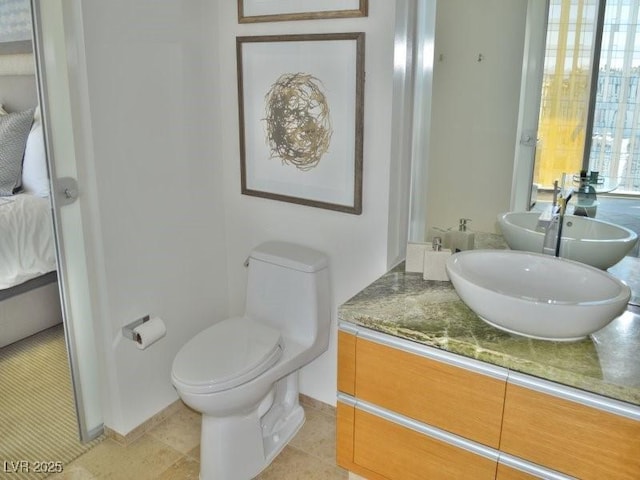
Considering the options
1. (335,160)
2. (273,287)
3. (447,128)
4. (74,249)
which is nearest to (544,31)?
(447,128)

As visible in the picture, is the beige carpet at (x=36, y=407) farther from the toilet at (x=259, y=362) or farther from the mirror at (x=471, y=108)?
the mirror at (x=471, y=108)

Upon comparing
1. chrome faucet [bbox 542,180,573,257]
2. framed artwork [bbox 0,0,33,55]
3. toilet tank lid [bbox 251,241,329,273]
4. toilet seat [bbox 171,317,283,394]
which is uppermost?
framed artwork [bbox 0,0,33,55]

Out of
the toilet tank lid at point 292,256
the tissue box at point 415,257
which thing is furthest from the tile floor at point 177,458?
the tissue box at point 415,257

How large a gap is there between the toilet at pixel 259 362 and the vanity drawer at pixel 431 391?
47 cm

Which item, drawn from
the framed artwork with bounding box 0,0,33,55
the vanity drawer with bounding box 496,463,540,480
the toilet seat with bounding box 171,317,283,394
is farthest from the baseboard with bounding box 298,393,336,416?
the framed artwork with bounding box 0,0,33,55

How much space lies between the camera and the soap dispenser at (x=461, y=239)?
2072 millimetres

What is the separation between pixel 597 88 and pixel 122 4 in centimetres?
171

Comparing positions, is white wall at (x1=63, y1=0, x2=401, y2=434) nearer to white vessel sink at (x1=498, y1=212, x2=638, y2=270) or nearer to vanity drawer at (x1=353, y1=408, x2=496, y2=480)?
white vessel sink at (x1=498, y1=212, x2=638, y2=270)

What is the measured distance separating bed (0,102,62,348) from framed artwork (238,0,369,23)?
3.07 feet

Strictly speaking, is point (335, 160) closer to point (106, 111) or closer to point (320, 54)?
point (320, 54)

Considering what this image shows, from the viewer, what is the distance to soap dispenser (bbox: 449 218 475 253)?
2.07 meters

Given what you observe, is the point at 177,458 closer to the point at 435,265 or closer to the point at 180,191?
the point at 180,191

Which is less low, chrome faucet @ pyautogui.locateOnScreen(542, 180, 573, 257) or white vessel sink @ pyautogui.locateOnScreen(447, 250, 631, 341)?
chrome faucet @ pyautogui.locateOnScreen(542, 180, 573, 257)

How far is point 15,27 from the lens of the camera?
6.43 ft
